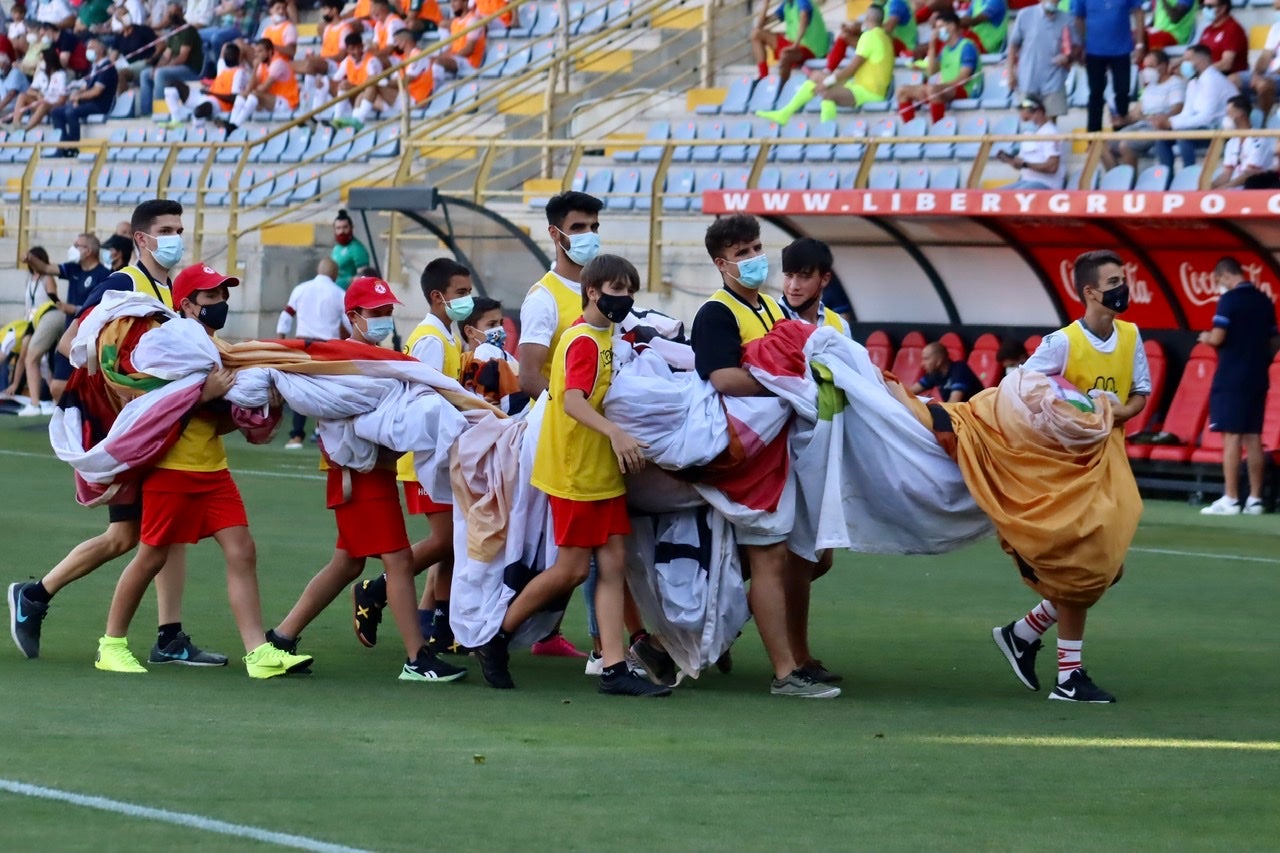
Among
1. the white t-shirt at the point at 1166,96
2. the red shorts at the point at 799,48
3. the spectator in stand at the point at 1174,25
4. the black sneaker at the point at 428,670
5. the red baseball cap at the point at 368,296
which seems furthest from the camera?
the red shorts at the point at 799,48

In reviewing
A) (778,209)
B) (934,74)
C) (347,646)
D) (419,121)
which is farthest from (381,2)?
(347,646)

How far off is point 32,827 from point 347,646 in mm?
3817

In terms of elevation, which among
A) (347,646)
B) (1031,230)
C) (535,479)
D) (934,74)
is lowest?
(347,646)

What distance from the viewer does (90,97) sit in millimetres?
32062

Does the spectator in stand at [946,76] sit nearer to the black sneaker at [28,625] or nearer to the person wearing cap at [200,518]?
the person wearing cap at [200,518]

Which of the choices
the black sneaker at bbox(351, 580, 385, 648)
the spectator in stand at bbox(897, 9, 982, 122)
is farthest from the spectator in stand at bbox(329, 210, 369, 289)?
the black sneaker at bbox(351, 580, 385, 648)

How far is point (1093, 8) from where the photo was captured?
63.1 ft

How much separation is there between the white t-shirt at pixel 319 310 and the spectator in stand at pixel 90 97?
1215 centimetres

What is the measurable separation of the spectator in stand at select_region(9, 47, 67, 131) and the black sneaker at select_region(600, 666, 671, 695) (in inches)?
1054

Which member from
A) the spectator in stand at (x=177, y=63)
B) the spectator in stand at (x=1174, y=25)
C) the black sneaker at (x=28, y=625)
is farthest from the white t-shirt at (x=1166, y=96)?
the spectator in stand at (x=177, y=63)

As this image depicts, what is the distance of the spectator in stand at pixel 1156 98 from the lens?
18.7m

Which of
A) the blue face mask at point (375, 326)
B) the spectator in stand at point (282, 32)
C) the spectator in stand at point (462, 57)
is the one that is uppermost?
the spectator in stand at point (282, 32)

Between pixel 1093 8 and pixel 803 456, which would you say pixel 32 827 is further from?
pixel 1093 8

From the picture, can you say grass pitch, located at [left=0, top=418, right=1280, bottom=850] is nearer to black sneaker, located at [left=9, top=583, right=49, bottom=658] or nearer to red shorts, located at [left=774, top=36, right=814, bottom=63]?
black sneaker, located at [left=9, top=583, right=49, bottom=658]
